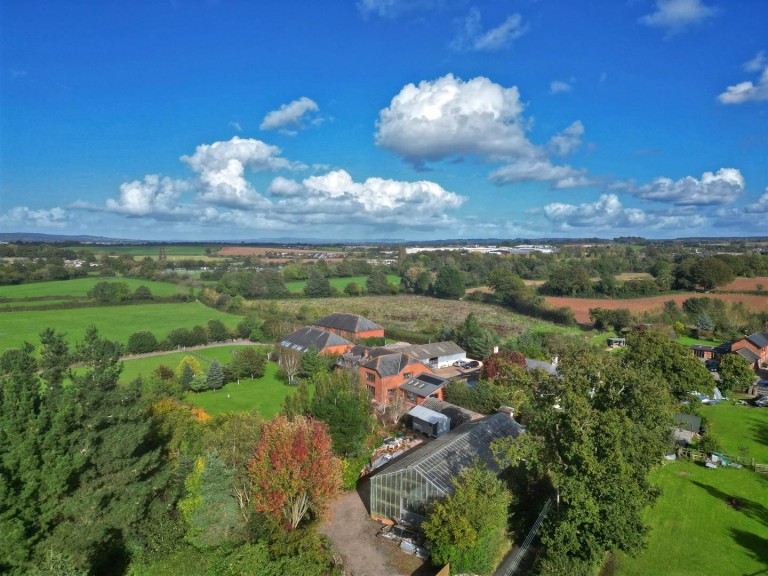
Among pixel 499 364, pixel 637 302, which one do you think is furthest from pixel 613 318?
pixel 499 364

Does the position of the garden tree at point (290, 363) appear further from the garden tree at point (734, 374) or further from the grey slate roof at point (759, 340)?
the grey slate roof at point (759, 340)

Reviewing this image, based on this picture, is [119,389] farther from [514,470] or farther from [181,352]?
[181,352]

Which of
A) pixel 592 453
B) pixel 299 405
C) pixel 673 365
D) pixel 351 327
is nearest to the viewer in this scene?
pixel 592 453

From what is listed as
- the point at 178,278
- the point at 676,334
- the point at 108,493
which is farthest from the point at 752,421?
the point at 178,278

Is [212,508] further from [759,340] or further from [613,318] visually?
[613,318]

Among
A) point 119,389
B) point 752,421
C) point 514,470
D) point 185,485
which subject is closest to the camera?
point 185,485

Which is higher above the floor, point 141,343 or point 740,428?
point 141,343

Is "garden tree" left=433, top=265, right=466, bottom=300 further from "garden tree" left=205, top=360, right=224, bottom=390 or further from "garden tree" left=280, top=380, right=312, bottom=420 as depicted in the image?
"garden tree" left=280, top=380, right=312, bottom=420
